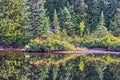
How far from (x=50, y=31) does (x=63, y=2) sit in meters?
7.52

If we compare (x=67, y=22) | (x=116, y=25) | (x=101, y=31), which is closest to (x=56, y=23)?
(x=67, y=22)

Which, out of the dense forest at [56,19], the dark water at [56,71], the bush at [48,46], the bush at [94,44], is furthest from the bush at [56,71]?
the bush at [94,44]

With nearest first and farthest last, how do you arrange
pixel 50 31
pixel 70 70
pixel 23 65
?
pixel 70 70 < pixel 23 65 < pixel 50 31

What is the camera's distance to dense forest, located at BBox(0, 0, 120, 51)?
192ft

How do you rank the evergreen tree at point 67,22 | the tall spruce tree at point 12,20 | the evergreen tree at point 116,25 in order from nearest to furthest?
1. the tall spruce tree at point 12,20
2. the evergreen tree at point 67,22
3. the evergreen tree at point 116,25

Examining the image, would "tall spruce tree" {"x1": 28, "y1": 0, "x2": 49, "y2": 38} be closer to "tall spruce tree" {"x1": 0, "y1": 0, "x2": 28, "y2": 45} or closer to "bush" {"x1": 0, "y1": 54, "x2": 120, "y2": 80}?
"tall spruce tree" {"x1": 0, "y1": 0, "x2": 28, "y2": 45}

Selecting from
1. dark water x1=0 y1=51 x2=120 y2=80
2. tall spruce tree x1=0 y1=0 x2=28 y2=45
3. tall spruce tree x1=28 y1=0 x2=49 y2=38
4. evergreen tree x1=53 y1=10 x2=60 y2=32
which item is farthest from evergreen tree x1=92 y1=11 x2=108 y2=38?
dark water x1=0 y1=51 x2=120 y2=80

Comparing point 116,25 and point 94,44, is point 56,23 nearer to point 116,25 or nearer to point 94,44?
point 94,44

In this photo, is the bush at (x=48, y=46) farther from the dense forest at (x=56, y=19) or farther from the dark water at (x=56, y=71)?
the dark water at (x=56, y=71)

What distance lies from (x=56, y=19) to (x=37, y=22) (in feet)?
15.3

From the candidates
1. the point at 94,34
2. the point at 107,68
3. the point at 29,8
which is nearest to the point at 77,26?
the point at 94,34

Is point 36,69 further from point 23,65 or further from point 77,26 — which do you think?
point 77,26

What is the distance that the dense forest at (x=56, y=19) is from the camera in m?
58.7

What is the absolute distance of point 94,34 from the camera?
6281 cm
